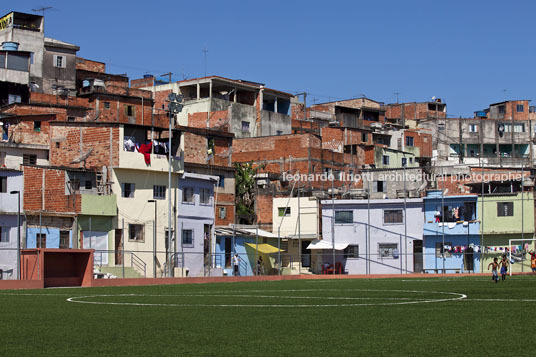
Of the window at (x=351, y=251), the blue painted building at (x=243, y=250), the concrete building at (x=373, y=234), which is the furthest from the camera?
the window at (x=351, y=251)

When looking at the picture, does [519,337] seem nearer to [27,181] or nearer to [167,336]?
[167,336]

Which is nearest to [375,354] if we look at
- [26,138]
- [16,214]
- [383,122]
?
[16,214]

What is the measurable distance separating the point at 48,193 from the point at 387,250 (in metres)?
34.2

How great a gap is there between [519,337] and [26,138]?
7624 centimetres

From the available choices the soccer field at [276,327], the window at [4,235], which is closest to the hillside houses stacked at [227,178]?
the window at [4,235]

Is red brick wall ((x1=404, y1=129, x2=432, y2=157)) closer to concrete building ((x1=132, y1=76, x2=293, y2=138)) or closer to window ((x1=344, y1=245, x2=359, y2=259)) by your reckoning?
concrete building ((x1=132, y1=76, x2=293, y2=138))

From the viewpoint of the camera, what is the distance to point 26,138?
8544 cm

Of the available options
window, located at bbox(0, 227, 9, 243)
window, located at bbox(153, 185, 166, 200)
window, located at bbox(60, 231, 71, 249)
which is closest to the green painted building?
window, located at bbox(153, 185, 166, 200)

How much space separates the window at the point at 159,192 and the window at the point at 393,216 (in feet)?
78.8

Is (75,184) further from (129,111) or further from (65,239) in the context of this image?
(129,111)

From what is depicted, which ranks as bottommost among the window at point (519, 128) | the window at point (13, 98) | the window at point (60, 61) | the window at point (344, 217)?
the window at point (344, 217)

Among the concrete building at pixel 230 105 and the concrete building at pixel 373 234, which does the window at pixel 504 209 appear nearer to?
the concrete building at pixel 373 234

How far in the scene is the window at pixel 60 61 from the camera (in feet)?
338

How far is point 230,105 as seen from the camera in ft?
364
